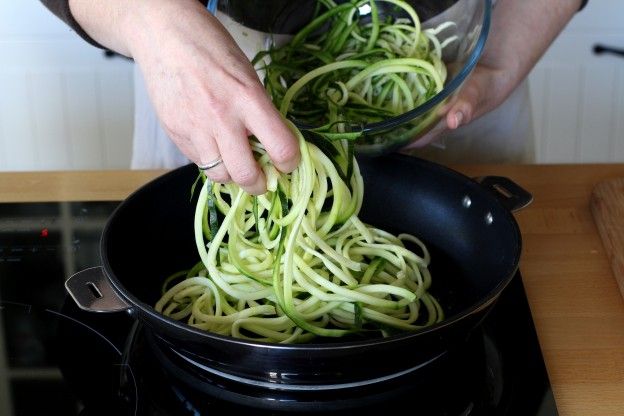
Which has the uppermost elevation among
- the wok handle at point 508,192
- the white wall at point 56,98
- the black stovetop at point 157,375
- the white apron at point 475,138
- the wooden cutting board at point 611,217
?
the wok handle at point 508,192

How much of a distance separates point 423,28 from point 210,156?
13.6 inches

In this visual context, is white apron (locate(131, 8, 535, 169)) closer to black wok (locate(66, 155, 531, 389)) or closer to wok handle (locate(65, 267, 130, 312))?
black wok (locate(66, 155, 531, 389))

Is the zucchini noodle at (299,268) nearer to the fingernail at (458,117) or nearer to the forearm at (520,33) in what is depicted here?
the fingernail at (458,117)

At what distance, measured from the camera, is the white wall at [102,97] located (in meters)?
1.79

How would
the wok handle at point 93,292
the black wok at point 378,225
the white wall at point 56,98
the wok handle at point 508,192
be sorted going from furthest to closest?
1. the white wall at point 56,98
2. the wok handle at point 508,192
3. the wok handle at point 93,292
4. the black wok at point 378,225

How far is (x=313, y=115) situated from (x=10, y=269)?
14.1 inches

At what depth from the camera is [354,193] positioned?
83cm

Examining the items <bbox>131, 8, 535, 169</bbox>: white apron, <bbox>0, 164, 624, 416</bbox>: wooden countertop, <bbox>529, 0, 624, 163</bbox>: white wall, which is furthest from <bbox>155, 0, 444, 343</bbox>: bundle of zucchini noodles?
<bbox>529, 0, 624, 163</bbox>: white wall

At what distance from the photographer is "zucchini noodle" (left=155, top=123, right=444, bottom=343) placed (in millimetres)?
771

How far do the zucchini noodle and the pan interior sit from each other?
40mm

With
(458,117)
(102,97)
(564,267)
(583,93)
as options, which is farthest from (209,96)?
(583,93)

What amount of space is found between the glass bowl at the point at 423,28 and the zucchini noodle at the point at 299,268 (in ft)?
0.14

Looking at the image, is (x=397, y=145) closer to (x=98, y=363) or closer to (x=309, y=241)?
(x=309, y=241)

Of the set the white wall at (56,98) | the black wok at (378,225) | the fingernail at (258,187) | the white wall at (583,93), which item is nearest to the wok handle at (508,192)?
the black wok at (378,225)
